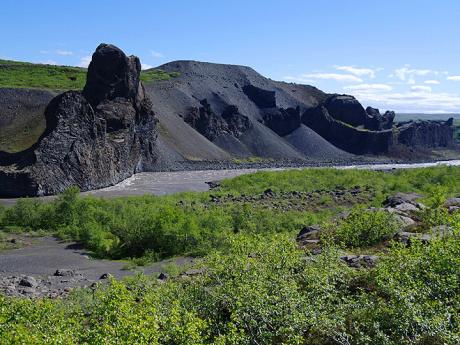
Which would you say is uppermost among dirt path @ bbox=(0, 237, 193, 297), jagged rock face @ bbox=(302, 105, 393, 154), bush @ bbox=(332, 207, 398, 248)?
jagged rock face @ bbox=(302, 105, 393, 154)

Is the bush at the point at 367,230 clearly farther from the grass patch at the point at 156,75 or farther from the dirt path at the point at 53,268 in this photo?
the grass patch at the point at 156,75

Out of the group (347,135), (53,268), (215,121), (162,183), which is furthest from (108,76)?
(347,135)

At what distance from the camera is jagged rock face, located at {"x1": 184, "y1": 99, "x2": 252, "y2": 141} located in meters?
121

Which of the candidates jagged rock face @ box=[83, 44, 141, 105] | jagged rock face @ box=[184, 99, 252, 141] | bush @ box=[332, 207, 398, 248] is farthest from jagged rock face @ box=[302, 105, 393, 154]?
bush @ box=[332, 207, 398, 248]

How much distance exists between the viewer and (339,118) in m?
164

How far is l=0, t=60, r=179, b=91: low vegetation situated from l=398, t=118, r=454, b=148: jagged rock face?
87.7 metres

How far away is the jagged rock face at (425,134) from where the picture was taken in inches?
6742

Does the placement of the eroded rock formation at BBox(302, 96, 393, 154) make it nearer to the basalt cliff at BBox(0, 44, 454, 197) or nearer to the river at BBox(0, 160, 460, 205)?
the basalt cliff at BBox(0, 44, 454, 197)

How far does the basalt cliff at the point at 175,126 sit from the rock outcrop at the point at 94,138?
143 mm

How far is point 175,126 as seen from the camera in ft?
360

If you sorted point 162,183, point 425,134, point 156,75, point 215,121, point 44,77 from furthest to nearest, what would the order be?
point 425,134
point 156,75
point 215,121
point 44,77
point 162,183

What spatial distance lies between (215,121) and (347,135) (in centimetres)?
5197

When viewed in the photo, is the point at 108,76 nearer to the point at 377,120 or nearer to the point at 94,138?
the point at 94,138

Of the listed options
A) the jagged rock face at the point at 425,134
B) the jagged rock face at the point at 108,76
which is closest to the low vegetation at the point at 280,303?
the jagged rock face at the point at 108,76
